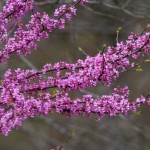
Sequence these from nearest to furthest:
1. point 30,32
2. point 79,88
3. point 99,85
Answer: point 79,88
point 30,32
point 99,85

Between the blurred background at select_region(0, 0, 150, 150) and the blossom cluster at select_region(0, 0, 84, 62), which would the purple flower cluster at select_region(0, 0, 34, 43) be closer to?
the blossom cluster at select_region(0, 0, 84, 62)

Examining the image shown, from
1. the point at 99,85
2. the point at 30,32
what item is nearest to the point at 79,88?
the point at 30,32

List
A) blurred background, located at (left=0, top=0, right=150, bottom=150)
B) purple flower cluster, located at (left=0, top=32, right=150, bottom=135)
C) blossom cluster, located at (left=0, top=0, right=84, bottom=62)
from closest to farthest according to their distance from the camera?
purple flower cluster, located at (left=0, top=32, right=150, bottom=135) → blossom cluster, located at (left=0, top=0, right=84, bottom=62) → blurred background, located at (left=0, top=0, right=150, bottom=150)

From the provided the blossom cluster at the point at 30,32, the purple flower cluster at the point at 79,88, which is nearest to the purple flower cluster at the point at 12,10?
the blossom cluster at the point at 30,32

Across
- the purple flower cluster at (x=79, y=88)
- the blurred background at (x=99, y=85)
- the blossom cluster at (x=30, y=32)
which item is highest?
the blurred background at (x=99, y=85)

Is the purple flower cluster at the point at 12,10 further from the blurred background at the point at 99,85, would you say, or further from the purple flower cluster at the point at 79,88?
the blurred background at the point at 99,85

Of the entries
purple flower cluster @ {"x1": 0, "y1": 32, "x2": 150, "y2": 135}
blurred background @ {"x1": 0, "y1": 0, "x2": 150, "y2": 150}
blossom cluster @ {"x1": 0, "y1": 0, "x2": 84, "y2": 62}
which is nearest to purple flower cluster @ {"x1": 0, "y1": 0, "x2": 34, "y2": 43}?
blossom cluster @ {"x1": 0, "y1": 0, "x2": 84, "y2": 62}

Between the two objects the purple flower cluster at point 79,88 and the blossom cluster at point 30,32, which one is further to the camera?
the blossom cluster at point 30,32

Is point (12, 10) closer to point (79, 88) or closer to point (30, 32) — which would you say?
point (30, 32)

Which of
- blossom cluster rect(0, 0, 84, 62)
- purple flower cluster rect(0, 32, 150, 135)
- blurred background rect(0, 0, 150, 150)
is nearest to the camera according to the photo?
purple flower cluster rect(0, 32, 150, 135)

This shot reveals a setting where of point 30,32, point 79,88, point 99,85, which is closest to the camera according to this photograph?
point 79,88

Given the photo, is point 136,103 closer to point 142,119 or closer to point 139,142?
point 139,142
